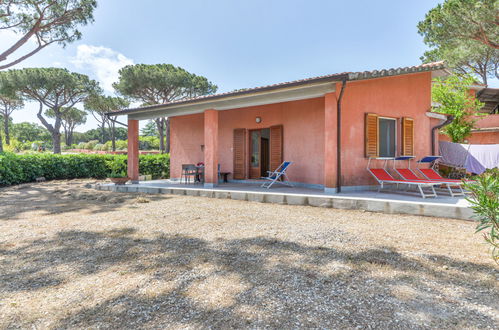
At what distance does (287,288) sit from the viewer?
7.48ft

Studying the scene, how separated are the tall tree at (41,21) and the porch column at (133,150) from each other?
5.13 meters

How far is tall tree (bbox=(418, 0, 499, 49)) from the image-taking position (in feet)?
32.3

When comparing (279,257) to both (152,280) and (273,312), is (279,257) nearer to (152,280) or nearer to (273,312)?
(273,312)

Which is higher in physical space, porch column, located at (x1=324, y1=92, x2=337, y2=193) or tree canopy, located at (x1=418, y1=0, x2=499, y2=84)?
tree canopy, located at (x1=418, y1=0, x2=499, y2=84)

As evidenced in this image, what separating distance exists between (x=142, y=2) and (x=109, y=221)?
9665mm

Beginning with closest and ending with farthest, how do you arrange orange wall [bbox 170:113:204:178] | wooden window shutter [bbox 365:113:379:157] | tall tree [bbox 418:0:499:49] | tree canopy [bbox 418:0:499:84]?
wooden window shutter [bbox 365:113:379:157] < tall tree [bbox 418:0:499:49] < tree canopy [bbox 418:0:499:84] < orange wall [bbox 170:113:204:178]

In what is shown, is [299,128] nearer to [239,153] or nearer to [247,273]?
[239,153]

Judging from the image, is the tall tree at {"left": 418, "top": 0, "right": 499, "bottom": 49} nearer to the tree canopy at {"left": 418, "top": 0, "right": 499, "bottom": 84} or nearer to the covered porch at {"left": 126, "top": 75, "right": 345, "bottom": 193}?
the tree canopy at {"left": 418, "top": 0, "right": 499, "bottom": 84}

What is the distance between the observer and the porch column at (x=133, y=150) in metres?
10.0

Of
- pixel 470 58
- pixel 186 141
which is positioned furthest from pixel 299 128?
pixel 470 58

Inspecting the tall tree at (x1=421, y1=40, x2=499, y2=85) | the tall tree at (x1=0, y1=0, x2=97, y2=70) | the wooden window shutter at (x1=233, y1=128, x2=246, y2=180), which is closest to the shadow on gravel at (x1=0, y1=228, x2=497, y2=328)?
the wooden window shutter at (x1=233, y1=128, x2=246, y2=180)

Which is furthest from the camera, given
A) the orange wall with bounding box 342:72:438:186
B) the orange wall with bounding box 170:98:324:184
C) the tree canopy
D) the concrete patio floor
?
the tree canopy

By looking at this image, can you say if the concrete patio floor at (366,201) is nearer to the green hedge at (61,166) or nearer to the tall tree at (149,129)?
the green hedge at (61,166)

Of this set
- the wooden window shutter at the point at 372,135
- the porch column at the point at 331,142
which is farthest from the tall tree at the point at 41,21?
the wooden window shutter at the point at 372,135
